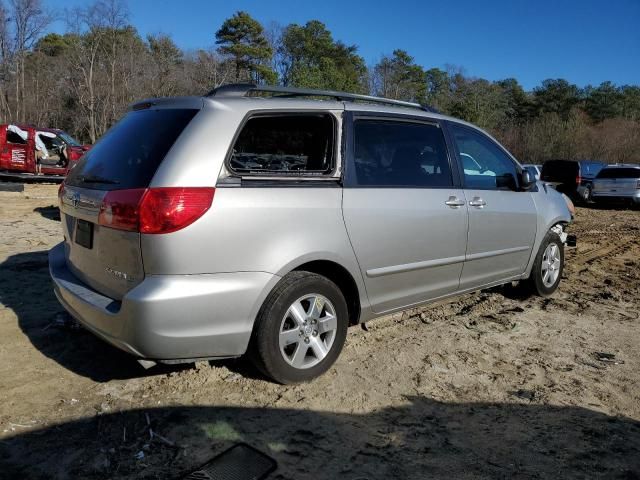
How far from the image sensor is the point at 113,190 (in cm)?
287

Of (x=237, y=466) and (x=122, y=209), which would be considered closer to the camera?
(x=237, y=466)

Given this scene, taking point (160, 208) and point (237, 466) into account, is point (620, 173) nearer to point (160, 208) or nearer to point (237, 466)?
point (160, 208)

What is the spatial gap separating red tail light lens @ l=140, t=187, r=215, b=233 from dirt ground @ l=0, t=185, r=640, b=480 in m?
1.07

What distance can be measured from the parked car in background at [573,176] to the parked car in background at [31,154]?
16142 millimetres

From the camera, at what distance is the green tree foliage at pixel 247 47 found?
42.0m

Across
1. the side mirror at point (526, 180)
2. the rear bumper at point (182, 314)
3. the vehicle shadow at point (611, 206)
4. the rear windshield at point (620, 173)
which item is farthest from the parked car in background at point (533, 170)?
the rear bumper at point (182, 314)

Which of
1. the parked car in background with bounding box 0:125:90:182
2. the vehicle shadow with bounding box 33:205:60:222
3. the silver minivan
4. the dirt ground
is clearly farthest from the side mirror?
the parked car in background with bounding box 0:125:90:182

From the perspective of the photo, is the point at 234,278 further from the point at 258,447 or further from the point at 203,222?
the point at 258,447

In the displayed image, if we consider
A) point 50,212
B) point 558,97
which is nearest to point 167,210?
point 50,212

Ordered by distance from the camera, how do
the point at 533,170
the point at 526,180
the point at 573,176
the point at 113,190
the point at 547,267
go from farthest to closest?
1. the point at 573,176
2. the point at 533,170
3. the point at 547,267
4. the point at 526,180
5. the point at 113,190

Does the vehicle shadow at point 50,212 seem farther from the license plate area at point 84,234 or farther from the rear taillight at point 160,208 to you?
the rear taillight at point 160,208

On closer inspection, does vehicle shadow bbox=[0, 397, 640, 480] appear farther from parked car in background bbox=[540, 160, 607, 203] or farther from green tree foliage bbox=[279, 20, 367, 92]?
green tree foliage bbox=[279, 20, 367, 92]

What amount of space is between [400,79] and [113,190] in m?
48.2

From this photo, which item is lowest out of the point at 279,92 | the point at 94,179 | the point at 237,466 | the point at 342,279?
the point at 237,466
